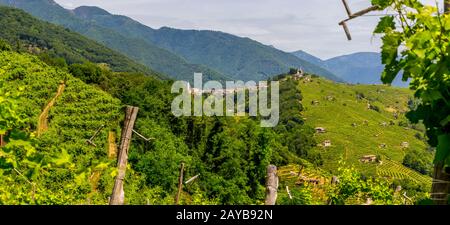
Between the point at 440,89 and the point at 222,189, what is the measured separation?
47736mm

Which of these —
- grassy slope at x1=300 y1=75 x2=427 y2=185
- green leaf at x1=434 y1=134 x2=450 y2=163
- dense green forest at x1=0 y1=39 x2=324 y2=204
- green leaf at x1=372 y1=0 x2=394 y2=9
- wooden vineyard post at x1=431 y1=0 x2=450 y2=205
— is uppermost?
green leaf at x1=372 y1=0 x2=394 y2=9

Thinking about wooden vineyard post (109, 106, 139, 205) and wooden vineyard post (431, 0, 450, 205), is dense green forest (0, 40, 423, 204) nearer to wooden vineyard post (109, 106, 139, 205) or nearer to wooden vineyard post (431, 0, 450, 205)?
wooden vineyard post (109, 106, 139, 205)

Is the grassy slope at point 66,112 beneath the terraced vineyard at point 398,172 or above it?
above

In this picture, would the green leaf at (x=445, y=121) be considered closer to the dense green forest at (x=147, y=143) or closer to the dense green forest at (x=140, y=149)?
the dense green forest at (x=140, y=149)

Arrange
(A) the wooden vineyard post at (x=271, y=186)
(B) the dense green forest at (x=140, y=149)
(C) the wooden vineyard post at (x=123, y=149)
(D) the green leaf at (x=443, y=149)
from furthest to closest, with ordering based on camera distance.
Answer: (B) the dense green forest at (x=140, y=149), (C) the wooden vineyard post at (x=123, y=149), (A) the wooden vineyard post at (x=271, y=186), (D) the green leaf at (x=443, y=149)

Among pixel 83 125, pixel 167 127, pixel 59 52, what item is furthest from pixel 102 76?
pixel 59 52

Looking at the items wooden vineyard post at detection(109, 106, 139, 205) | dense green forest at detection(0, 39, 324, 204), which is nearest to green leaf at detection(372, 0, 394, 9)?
wooden vineyard post at detection(109, 106, 139, 205)

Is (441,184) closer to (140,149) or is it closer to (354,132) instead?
(140,149)

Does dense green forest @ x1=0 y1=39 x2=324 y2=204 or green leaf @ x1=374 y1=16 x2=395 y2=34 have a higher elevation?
green leaf @ x1=374 y1=16 x2=395 y2=34

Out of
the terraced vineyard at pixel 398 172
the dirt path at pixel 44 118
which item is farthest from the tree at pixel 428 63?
the terraced vineyard at pixel 398 172

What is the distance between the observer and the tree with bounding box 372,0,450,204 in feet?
9.05

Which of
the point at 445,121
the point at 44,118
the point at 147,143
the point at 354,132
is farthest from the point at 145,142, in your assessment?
the point at 354,132

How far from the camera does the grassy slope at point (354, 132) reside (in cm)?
13425

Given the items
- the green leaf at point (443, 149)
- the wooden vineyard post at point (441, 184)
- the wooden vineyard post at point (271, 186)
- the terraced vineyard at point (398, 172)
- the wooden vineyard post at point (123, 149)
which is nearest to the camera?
the green leaf at point (443, 149)
